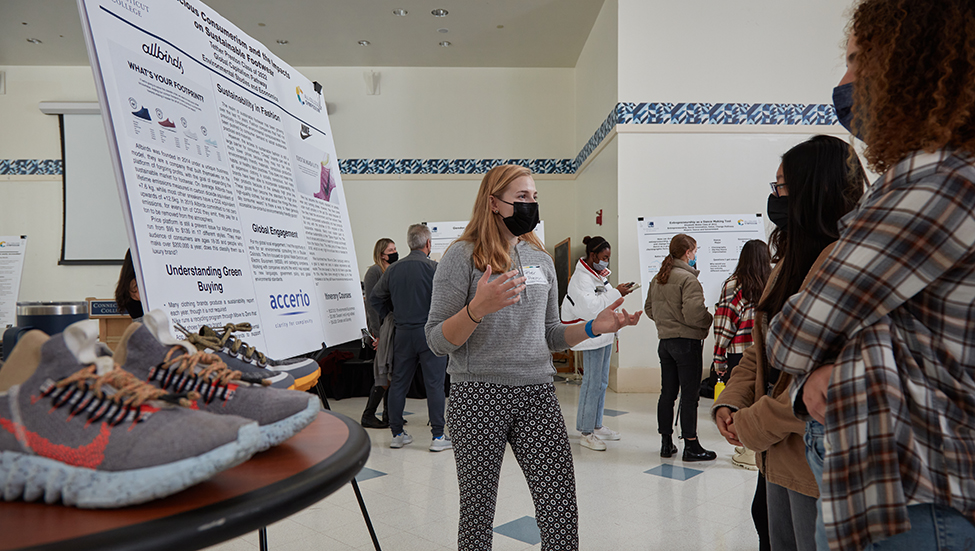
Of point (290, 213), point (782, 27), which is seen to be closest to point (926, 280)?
point (290, 213)

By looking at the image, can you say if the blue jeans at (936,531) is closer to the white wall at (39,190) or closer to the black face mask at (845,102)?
the black face mask at (845,102)

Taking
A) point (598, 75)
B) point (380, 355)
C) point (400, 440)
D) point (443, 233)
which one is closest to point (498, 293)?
point (400, 440)

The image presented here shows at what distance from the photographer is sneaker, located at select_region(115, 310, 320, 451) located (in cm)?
56

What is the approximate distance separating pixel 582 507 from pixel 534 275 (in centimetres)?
156

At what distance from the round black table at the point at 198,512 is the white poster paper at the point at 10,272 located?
327 inches

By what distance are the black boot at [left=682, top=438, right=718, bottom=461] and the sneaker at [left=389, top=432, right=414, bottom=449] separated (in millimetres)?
1837

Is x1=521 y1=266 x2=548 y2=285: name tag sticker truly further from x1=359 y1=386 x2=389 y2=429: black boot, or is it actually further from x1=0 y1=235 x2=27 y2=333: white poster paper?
x1=0 y1=235 x2=27 y2=333: white poster paper

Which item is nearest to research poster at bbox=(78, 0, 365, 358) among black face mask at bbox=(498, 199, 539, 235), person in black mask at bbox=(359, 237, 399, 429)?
black face mask at bbox=(498, 199, 539, 235)

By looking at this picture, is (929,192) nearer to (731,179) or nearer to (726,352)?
(726,352)

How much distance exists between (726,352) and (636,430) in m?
1.12

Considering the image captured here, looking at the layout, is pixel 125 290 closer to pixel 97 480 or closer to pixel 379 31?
pixel 97 480

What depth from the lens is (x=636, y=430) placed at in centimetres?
446

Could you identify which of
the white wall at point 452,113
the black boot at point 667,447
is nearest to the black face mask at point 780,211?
the black boot at point 667,447

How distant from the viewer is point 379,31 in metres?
7.57
